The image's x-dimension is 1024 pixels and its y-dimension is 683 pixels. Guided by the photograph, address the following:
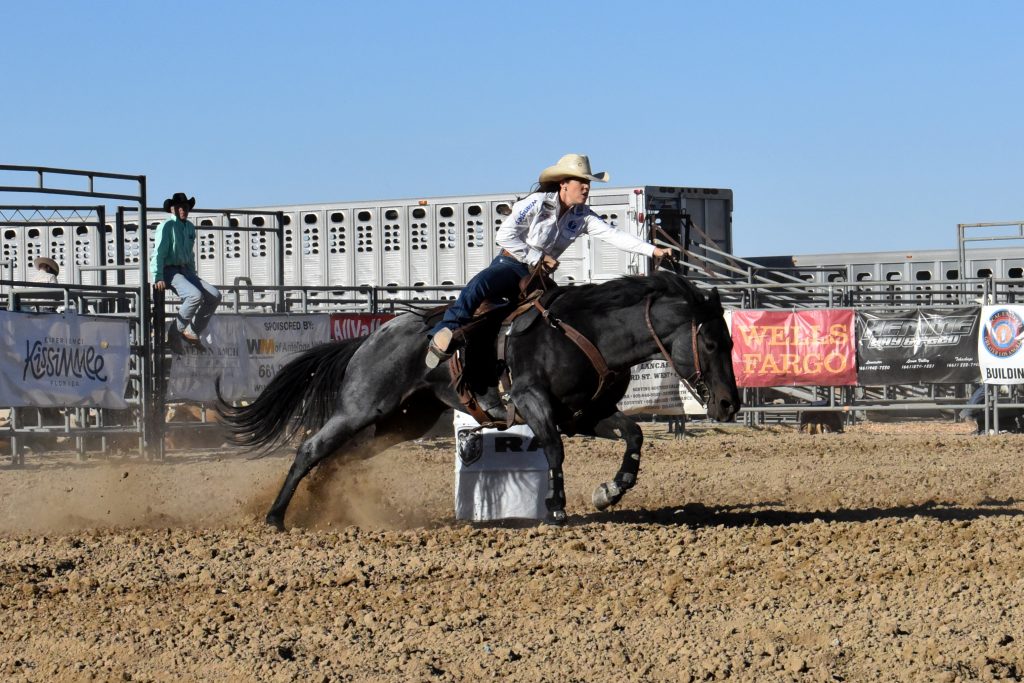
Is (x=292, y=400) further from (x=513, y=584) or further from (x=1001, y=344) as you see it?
(x=1001, y=344)

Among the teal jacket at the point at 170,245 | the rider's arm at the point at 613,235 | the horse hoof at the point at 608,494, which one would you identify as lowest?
the horse hoof at the point at 608,494

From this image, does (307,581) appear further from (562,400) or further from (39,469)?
(39,469)

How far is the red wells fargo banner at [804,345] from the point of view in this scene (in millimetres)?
16141

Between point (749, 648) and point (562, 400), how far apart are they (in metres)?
3.19

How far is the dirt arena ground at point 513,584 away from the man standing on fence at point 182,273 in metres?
3.27

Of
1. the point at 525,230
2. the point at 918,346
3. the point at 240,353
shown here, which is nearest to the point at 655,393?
the point at 918,346

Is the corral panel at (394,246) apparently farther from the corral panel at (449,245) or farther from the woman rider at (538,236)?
the woman rider at (538,236)

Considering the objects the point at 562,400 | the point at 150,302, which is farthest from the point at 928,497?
the point at 150,302

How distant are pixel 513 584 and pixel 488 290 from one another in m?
2.42

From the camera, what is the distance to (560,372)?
811 centimetres

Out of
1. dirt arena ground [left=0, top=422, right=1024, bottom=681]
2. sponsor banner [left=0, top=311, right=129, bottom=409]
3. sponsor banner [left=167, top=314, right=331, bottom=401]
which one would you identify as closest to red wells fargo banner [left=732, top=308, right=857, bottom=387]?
sponsor banner [left=167, top=314, right=331, bottom=401]

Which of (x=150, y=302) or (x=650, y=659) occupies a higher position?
(x=150, y=302)

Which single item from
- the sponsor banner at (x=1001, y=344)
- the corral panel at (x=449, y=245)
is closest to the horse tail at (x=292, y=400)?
the sponsor banner at (x=1001, y=344)

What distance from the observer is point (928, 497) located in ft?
33.4
